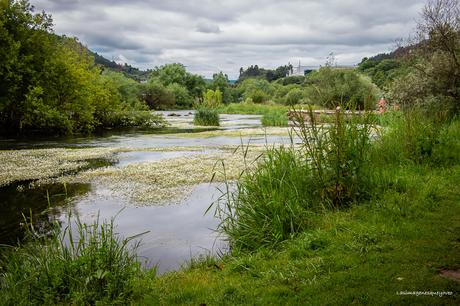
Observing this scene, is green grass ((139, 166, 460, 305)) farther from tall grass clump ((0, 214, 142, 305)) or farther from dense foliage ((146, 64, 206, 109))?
dense foliage ((146, 64, 206, 109))

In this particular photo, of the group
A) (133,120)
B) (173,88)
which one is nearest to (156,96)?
(173,88)

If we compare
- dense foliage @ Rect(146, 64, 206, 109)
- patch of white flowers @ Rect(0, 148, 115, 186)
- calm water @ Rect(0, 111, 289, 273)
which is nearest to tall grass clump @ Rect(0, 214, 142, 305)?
calm water @ Rect(0, 111, 289, 273)

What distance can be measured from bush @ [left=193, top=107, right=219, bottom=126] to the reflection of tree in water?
84.0ft

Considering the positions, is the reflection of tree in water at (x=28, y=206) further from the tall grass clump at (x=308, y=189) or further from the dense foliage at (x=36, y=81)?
the dense foliage at (x=36, y=81)

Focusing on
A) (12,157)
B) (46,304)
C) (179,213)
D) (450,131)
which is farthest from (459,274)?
(12,157)

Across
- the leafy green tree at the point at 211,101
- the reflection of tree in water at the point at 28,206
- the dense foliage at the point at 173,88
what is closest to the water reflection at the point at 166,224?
the reflection of tree in water at the point at 28,206

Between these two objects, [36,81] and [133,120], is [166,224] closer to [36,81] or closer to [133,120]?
[36,81]

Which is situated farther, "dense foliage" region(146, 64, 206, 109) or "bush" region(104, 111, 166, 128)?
"dense foliage" region(146, 64, 206, 109)

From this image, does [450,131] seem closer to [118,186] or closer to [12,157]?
[118,186]

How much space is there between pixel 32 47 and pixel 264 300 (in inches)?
1036

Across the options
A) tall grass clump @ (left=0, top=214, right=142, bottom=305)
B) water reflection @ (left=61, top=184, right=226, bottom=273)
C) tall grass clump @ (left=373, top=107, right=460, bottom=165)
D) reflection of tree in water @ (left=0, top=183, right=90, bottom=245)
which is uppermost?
tall grass clump @ (left=373, top=107, right=460, bottom=165)

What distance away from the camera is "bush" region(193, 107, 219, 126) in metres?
36.8

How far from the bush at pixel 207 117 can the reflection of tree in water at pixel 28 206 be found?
25612 mm

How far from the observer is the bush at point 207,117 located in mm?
36750
